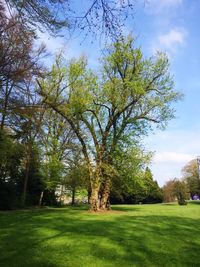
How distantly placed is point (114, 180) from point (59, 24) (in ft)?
62.7

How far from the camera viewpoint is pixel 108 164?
2291 centimetres

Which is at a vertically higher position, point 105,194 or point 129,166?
point 129,166

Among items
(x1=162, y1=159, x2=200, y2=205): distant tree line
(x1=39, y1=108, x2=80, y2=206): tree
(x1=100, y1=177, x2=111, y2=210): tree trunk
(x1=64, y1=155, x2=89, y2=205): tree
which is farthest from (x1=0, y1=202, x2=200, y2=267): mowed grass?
(x1=162, y1=159, x2=200, y2=205): distant tree line

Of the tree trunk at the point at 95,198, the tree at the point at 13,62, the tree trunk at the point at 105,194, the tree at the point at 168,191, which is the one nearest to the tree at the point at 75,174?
the tree trunk at the point at 105,194

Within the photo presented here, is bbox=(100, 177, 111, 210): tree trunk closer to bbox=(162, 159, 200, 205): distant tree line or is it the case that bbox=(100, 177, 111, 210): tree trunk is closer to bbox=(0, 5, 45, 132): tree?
bbox=(0, 5, 45, 132): tree

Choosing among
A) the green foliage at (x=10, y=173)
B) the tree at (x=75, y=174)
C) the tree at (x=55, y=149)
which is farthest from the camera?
the tree at (x=75, y=174)

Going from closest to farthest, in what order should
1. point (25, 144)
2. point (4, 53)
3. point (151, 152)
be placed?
point (4, 53) → point (151, 152) → point (25, 144)

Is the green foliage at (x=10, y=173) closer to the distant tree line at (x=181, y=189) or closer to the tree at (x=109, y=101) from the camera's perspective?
the tree at (x=109, y=101)

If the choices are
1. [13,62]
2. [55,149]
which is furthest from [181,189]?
[13,62]

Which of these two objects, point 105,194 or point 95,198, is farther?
point 105,194

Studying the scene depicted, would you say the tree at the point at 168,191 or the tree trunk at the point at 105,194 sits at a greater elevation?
the tree at the point at 168,191

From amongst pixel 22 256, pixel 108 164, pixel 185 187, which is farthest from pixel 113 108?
pixel 185 187

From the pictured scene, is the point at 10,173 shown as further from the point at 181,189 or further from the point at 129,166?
the point at 181,189

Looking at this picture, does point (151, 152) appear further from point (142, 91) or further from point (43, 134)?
point (43, 134)
